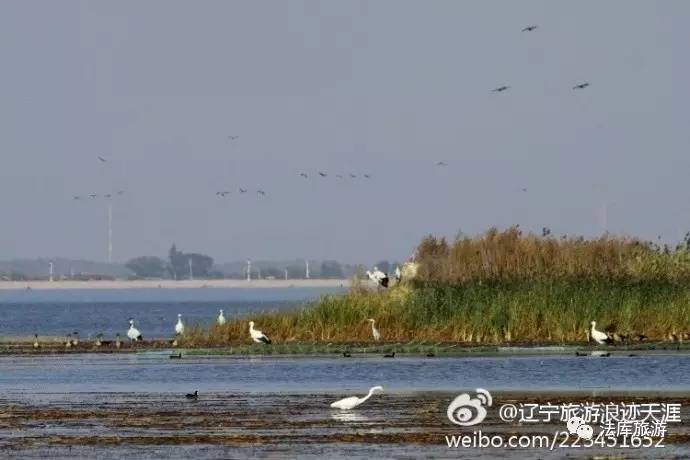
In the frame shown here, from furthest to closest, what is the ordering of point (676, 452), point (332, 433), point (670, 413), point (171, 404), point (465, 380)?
1. point (465, 380)
2. point (171, 404)
3. point (670, 413)
4. point (332, 433)
5. point (676, 452)

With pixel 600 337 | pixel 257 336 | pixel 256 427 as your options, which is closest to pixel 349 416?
pixel 256 427

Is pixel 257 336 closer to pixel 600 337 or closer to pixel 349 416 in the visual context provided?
pixel 600 337

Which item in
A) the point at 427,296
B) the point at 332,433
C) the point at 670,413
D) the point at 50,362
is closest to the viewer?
the point at 332,433

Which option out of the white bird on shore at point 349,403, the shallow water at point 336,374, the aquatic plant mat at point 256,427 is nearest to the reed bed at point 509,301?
the shallow water at point 336,374

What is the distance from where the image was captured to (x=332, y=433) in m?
25.2

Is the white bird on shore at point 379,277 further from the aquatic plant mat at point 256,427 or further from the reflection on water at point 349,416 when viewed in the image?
the reflection on water at point 349,416

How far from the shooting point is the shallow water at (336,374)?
34.9 m

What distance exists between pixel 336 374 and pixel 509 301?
35.5ft

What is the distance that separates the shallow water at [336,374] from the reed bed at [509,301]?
3953 mm

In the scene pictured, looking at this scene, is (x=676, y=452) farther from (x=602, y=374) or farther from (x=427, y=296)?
(x=427, y=296)

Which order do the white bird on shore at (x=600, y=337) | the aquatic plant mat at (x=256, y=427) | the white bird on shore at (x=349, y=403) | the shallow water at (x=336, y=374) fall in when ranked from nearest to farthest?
1. the aquatic plant mat at (x=256, y=427)
2. the white bird on shore at (x=349, y=403)
3. the shallow water at (x=336, y=374)
4. the white bird on shore at (x=600, y=337)

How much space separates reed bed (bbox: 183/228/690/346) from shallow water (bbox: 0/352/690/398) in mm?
3953

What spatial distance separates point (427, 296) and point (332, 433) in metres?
24.0

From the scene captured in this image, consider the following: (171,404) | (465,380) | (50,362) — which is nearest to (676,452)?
(171,404)
